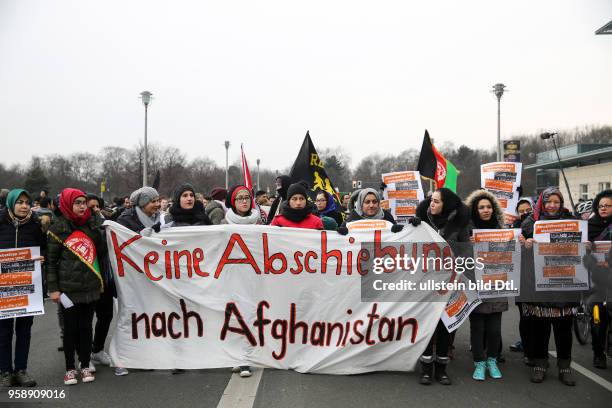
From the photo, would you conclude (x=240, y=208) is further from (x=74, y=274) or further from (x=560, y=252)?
(x=560, y=252)

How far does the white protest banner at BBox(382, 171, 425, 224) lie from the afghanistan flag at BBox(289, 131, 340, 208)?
1341 mm

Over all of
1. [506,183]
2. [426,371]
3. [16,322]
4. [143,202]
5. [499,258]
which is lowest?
[426,371]

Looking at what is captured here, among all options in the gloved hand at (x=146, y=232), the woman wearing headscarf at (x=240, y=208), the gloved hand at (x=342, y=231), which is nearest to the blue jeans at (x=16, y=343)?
the gloved hand at (x=146, y=232)

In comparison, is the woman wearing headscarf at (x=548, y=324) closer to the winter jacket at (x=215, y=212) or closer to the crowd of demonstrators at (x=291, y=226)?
the crowd of demonstrators at (x=291, y=226)

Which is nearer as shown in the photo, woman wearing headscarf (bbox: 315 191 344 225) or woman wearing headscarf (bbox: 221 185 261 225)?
woman wearing headscarf (bbox: 221 185 261 225)

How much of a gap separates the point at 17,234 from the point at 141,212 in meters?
1.26

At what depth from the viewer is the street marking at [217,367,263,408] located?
4.01 metres

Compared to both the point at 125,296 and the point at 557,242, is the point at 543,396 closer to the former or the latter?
the point at 557,242

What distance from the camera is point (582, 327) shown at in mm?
6074

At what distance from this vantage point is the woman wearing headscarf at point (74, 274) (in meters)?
4.53

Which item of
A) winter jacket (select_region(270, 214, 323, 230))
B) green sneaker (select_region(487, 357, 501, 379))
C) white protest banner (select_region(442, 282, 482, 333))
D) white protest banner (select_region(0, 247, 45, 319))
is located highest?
winter jacket (select_region(270, 214, 323, 230))

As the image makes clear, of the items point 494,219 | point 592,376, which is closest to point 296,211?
point 494,219

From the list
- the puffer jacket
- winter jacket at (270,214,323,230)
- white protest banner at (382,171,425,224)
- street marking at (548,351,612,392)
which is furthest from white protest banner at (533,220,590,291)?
the puffer jacket

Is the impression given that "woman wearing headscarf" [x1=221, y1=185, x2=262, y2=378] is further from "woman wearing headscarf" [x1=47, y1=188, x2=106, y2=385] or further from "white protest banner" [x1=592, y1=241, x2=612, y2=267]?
"white protest banner" [x1=592, y1=241, x2=612, y2=267]
